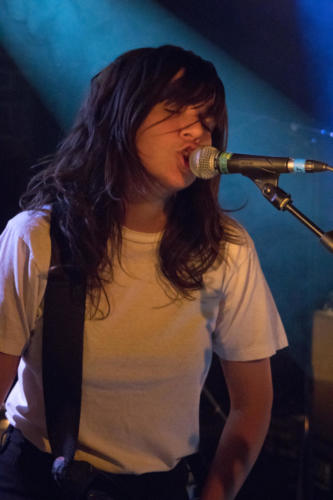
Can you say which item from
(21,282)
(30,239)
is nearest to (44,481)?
(21,282)

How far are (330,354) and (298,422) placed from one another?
1.29 ft

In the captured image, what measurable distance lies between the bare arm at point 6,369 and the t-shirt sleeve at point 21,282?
0.02 metres

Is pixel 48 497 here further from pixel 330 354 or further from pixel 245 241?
pixel 330 354

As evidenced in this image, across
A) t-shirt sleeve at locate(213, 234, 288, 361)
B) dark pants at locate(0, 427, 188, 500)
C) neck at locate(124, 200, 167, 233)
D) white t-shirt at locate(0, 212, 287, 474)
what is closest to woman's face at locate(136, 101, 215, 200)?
neck at locate(124, 200, 167, 233)

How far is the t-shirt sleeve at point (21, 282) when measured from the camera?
4.44 ft

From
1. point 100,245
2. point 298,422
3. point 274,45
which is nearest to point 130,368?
point 100,245

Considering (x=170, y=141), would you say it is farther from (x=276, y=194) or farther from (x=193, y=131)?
(x=276, y=194)

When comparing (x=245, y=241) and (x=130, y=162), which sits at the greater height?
(x=130, y=162)

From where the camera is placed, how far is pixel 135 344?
4.66 ft

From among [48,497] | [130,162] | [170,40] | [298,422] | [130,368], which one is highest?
[170,40]

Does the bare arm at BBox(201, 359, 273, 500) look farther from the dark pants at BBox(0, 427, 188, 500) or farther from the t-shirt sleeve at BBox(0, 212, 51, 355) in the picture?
the t-shirt sleeve at BBox(0, 212, 51, 355)

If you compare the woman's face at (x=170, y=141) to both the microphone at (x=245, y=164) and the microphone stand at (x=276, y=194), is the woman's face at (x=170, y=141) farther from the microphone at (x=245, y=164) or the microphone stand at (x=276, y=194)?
the microphone stand at (x=276, y=194)

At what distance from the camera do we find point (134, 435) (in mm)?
1425

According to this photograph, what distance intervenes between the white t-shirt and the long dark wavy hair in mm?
54
